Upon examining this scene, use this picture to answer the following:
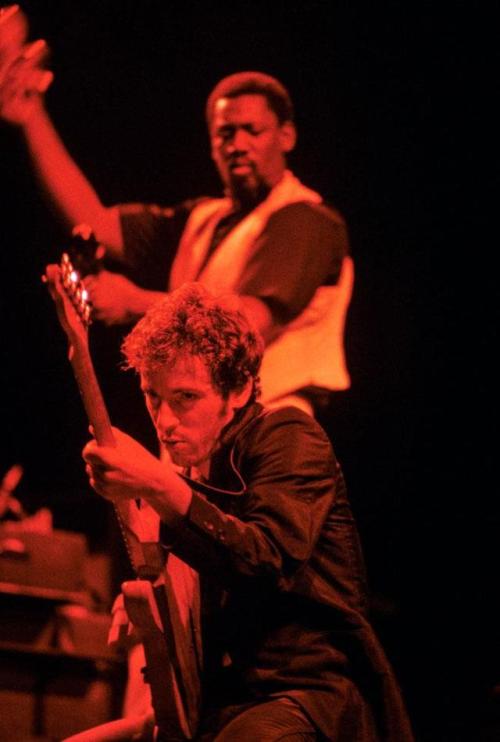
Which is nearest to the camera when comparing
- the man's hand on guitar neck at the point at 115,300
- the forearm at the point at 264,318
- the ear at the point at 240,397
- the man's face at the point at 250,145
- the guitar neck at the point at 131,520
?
the guitar neck at the point at 131,520

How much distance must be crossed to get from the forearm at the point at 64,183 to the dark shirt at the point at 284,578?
2133 mm

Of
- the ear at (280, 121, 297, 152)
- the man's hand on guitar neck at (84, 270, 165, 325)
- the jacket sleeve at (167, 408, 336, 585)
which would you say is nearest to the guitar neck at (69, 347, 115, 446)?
the jacket sleeve at (167, 408, 336, 585)

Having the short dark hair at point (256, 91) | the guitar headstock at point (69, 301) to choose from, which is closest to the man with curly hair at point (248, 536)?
the guitar headstock at point (69, 301)

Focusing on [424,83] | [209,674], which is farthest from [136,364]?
[424,83]

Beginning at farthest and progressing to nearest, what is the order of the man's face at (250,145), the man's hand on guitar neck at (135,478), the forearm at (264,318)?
the man's face at (250,145), the forearm at (264,318), the man's hand on guitar neck at (135,478)

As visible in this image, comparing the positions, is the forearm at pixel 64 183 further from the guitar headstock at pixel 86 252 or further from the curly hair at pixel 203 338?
the curly hair at pixel 203 338

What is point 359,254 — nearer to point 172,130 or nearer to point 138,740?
point 172,130

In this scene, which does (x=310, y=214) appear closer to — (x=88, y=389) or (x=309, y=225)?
(x=309, y=225)

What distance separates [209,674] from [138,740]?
12.2 inches

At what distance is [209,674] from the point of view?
1999 mm

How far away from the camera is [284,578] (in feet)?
6.03

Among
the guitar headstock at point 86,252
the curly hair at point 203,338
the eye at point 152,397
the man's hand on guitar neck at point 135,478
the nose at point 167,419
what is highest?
the guitar headstock at point 86,252

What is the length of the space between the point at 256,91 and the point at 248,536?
2.64m

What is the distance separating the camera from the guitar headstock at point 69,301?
1.85 m
